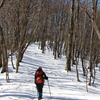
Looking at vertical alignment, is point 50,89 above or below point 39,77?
below

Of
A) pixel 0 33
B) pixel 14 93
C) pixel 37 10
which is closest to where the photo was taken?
pixel 14 93

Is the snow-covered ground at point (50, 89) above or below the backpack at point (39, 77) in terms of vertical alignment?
below

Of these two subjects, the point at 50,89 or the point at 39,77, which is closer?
the point at 39,77

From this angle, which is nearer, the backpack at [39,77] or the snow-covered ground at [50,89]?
the backpack at [39,77]

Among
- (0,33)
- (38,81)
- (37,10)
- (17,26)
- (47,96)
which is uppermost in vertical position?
(37,10)

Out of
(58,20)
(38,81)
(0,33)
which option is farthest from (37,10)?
(58,20)

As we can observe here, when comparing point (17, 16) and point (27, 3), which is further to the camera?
point (17, 16)

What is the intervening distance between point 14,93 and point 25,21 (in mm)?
7508

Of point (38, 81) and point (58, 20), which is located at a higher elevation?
point (58, 20)

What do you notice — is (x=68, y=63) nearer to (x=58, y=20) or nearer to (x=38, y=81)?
(x=38, y=81)

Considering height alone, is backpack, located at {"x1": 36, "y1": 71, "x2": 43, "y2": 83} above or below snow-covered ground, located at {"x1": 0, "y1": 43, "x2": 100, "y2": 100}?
above

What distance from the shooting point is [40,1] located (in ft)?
43.2

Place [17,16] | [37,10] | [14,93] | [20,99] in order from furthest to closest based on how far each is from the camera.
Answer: [17,16] → [37,10] → [14,93] → [20,99]

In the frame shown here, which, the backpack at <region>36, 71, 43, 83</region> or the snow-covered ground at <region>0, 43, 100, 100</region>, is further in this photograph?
the snow-covered ground at <region>0, 43, 100, 100</region>
